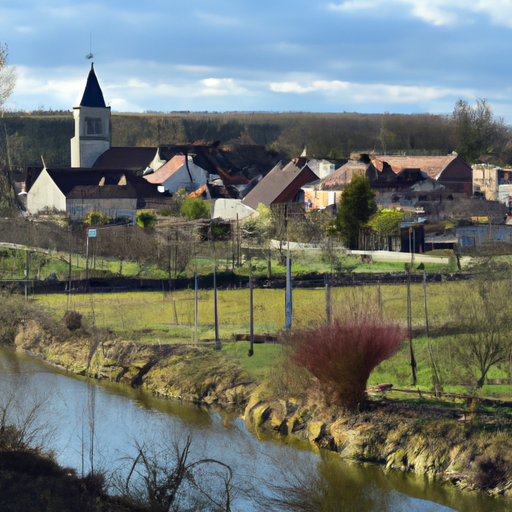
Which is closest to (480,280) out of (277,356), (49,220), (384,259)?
(277,356)

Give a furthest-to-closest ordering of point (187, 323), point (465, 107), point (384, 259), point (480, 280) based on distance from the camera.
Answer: point (465, 107) → point (384, 259) → point (187, 323) → point (480, 280)

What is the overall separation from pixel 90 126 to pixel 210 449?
1672 inches

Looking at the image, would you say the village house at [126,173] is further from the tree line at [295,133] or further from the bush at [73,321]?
the bush at [73,321]

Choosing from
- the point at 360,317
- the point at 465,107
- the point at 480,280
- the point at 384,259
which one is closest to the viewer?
the point at 360,317

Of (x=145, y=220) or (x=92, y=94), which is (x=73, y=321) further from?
(x=92, y=94)

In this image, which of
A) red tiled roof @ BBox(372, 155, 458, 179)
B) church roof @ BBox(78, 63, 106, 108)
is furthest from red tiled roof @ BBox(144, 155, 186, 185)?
red tiled roof @ BBox(372, 155, 458, 179)

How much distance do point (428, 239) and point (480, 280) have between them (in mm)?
9837

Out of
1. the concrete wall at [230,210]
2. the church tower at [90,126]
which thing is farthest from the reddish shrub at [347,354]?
the church tower at [90,126]

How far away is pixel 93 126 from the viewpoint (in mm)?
55125

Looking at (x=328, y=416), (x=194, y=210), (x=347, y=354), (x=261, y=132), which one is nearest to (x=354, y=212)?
(x=194, y=210)

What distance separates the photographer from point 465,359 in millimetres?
17625

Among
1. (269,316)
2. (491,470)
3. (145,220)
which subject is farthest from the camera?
(145,220)

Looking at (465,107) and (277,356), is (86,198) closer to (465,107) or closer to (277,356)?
(277,356)

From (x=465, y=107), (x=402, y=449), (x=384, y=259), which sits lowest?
(x=402, y=449)
